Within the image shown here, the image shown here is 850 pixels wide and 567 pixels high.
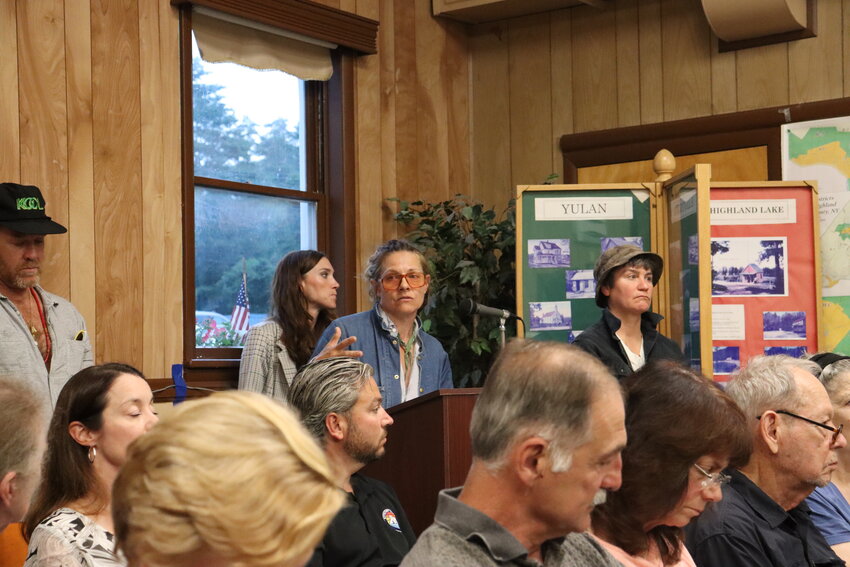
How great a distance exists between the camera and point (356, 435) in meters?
2.71

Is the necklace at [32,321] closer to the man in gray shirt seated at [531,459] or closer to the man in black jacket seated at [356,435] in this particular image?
the man in black jacket seated at [356,435]

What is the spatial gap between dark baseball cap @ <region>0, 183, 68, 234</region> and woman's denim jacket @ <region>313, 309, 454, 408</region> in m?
1.02

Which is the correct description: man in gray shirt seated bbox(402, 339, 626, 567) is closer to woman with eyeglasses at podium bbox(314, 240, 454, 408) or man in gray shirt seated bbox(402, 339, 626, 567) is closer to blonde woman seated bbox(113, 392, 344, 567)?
blonde woman seated bbox(113, 392, 344, 567)

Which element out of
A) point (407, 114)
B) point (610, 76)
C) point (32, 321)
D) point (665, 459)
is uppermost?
point (610, 76)

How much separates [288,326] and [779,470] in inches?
94.7

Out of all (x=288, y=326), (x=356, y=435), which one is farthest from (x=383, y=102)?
(x=356, y=435)

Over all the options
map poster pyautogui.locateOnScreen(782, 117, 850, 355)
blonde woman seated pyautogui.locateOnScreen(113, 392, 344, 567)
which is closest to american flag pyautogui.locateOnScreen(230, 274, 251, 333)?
map poster pyautogui.locateOnScreen(782, 117, 850, 355)

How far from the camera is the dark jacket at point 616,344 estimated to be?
12.7 ft

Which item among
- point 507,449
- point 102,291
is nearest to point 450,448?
point 507,449

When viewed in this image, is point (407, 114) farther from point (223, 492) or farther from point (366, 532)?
point (223, 492)

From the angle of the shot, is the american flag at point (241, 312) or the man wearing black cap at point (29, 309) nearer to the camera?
the man wearing black cap at point (29, 309)

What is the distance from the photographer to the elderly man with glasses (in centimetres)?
224

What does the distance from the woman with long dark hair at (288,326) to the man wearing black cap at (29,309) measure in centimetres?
77

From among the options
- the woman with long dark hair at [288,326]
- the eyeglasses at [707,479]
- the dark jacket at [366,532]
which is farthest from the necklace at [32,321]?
the eyeglasses at [707,479]
